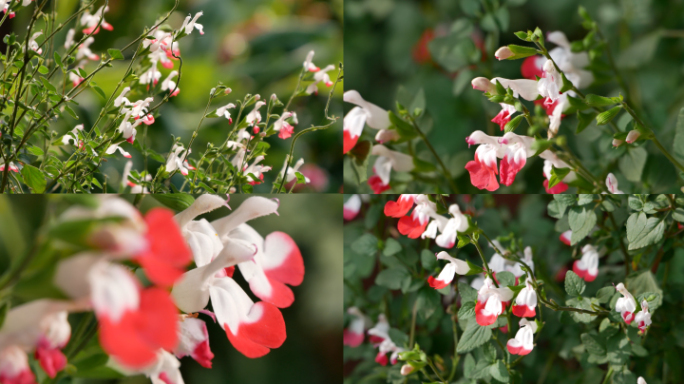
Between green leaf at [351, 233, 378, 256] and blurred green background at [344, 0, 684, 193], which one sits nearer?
green leaf at [351, 233, 378, 256]

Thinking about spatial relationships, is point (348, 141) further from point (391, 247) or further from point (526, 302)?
point (526, 302)

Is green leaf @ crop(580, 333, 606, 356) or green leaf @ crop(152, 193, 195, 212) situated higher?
green leaf @ crop(152, 193, 195, 212)

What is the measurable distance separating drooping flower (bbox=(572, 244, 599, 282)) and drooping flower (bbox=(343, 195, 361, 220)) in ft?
0.84

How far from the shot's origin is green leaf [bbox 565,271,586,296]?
49cm

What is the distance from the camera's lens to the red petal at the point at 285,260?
16.6 inches

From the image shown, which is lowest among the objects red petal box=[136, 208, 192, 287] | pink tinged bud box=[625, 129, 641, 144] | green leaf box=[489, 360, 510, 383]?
green leaf box=[489, 360, 510, 383]

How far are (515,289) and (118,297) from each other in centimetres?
35

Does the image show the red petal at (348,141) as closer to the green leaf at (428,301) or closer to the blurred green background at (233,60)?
the blurred green background at (233,60)

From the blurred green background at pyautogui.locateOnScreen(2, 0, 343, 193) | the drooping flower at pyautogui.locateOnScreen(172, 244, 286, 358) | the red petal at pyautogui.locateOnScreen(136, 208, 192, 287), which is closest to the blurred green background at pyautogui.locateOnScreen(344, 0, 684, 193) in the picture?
the blurred green background at pyautogui.locateOnScreen(2, 0, 343, 193)

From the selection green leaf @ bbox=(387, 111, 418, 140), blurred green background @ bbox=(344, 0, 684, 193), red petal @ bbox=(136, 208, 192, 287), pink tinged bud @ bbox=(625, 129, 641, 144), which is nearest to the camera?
red petal @ bbox=(136, 208, 192, 287)

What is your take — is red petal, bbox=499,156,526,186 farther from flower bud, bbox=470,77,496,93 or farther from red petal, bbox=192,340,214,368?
red petal, bbox=192,340,214,368

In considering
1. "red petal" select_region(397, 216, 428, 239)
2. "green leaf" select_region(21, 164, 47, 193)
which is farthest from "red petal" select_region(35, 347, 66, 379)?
"red petal" select_region(397, 216, 428, 239)

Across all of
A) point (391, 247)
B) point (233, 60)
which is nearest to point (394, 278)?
point (391, 247)

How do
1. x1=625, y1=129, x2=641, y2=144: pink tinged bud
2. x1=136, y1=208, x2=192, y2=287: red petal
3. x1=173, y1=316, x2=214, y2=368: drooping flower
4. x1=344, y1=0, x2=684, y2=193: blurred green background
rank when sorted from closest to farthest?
x1=136, y1=208, x2=192, y2=287: red petal < x1=173, y1=316, x2=214, y2=368: drooping flower < x1=625, y1=129, x2=641, y2=144: pink tinged bud < x1=344, y1=0, x2=684, y2=193: blurred green background
